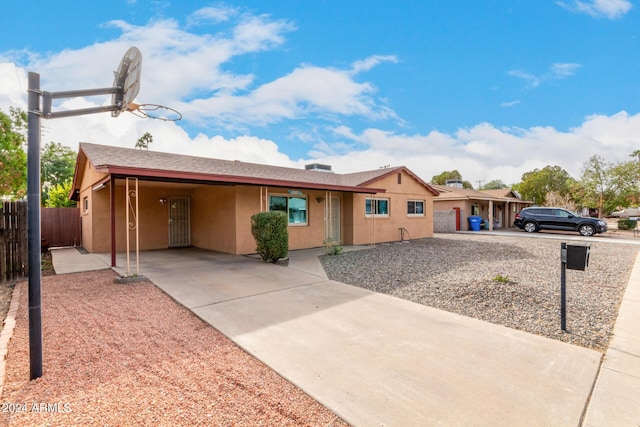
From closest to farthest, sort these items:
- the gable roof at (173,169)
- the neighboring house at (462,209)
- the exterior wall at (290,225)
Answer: the gable roof at (173,169), the exterior wall at (290,225), the neighboring house at (462,209)

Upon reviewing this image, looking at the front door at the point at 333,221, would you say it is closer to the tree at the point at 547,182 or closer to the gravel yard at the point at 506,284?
the gravel yard at the point at 506,284

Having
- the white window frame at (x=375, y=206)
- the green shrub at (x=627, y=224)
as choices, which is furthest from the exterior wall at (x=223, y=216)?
the green shrub at (x=627, y=224)

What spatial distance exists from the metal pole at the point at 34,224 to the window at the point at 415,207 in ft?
47.9

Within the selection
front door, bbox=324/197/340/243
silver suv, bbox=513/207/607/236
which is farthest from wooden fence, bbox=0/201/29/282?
silver suv, bbox=513/207/607/236

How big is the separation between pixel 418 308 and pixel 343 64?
32.0 ft

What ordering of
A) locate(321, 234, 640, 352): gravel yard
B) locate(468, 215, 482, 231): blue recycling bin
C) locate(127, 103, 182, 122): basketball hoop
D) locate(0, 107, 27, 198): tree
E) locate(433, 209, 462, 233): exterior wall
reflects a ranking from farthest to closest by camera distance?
locate(468, 215, 482, 231): blue recycling bin
locate(433, 209, 462, 233): exterior wall
locate(0, 107, 27, 198): tree
locate(321, 234, 640, 352): gravel yard
locate(127, 103, 182, 122): basketball hoop

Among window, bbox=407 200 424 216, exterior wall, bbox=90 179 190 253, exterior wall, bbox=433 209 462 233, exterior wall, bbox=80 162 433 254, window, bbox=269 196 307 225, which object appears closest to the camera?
exterior wall, bbox=80 162 433 254

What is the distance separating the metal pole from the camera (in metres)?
2.76

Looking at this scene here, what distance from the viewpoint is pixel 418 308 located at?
197 inches

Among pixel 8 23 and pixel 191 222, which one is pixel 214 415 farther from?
pixel 191 222

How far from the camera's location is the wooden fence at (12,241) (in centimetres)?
689

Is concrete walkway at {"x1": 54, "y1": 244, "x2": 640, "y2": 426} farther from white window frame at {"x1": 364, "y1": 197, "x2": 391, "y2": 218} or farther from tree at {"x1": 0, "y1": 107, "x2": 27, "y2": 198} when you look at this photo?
tree at {"x1": 0, "y1": 107, "x2": 27, "y2": 198}

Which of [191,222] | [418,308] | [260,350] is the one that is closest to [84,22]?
[191,222]

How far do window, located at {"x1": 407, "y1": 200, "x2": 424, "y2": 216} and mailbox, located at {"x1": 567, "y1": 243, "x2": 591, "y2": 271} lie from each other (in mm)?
11599
